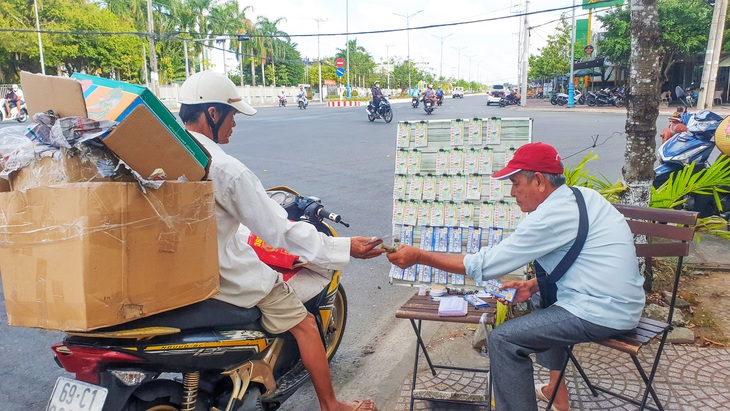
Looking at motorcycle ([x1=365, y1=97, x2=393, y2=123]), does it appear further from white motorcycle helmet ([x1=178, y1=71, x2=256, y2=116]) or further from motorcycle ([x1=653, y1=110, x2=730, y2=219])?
white motorcycle helmet ([x1=178, y1=71, x2=256, y2=116])

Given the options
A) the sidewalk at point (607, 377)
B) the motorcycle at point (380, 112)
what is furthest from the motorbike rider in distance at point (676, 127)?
the motorcycle at point (380, 112)

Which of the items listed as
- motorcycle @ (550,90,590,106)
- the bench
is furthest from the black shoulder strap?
motorcycle @ (550,90,590,106)

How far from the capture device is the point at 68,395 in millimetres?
1951

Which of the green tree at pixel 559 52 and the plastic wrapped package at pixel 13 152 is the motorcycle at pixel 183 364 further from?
the green tree at pixel 559 52

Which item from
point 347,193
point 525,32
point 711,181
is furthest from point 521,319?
point 525,32

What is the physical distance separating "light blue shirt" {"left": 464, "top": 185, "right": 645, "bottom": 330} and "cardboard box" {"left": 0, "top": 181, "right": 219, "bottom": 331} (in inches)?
53.7

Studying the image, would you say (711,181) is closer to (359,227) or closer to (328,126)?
(359,227)

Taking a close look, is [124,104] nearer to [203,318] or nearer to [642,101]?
[203,318]

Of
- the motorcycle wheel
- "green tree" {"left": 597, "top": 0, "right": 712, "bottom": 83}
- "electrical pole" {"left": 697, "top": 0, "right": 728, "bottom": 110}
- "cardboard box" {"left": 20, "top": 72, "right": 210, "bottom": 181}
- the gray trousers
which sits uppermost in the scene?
"green tree" {"left": 597, "top": 0, "right": 712, "bottom": 83}

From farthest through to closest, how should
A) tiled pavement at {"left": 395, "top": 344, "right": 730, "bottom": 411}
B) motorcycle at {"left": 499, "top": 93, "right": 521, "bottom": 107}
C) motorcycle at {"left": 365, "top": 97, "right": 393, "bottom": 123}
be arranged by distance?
motorcycle at {"left": 499, "top": 93, "right": 521, "bottom": 107}
motorcycle at {"left": 365, "top": 97, "right": 393, "bottom": 123}
tiled pavement at {"left": 395, "top": 344, "right": 730, "bottom": 411}

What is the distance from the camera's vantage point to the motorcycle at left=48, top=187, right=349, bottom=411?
191cm

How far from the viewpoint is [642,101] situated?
3.91 metres

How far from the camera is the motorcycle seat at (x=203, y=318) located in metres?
1.98

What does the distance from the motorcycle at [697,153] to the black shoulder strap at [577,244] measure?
4.20 meters
